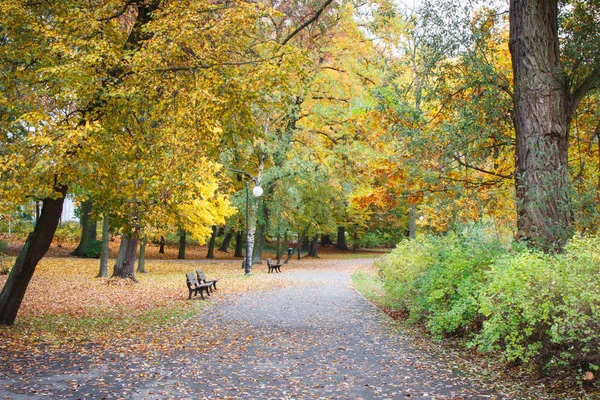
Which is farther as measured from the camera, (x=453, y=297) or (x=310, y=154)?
(x=310, y=154)

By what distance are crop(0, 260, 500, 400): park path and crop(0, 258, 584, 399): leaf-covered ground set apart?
1 cm

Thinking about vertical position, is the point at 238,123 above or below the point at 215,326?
above

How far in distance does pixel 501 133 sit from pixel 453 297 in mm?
3713

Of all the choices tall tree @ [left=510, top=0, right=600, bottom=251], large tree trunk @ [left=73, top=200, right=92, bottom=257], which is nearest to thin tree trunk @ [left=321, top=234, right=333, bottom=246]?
large tree trunk @ [left=73, top=200, right=92, bottom=257]

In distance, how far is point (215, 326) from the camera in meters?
10.9

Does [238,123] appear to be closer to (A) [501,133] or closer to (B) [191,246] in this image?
(A) [501,133]

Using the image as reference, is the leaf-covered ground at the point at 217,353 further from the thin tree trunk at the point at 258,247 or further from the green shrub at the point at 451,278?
the thin tree trunk at the point at 258,247

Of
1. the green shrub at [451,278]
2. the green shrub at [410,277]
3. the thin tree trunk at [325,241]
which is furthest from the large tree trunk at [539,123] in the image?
the thin tree trunk at [325,241]

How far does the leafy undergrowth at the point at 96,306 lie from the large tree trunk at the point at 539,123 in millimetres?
7096

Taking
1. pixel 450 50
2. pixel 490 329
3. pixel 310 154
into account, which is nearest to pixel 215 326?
pixel 490 329

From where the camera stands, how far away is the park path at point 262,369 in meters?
6.00

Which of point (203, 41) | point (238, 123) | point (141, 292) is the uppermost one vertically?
point (203, 41)

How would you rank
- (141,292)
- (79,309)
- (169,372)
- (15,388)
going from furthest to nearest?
1. (141,292)
2. (79,309)
3. (169,372)
4. (15,388)

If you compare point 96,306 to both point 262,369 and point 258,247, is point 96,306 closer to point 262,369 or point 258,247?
point 262,369
